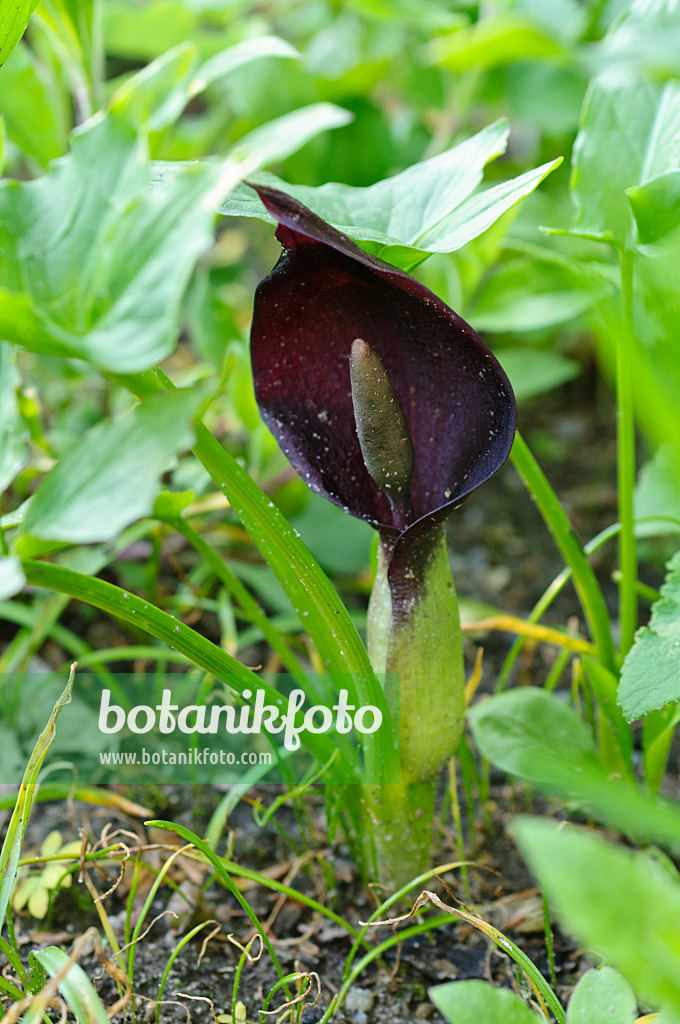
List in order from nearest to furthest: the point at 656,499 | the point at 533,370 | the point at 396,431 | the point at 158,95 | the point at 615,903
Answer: the point at 615,903 < the point at 396,431 < the point at 656,499 < the point at 158,95 < the point at 533,370

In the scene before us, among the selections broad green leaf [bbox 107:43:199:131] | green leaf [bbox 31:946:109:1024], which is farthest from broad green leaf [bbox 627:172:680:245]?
green leaf [bbox 31:946:109:1024]

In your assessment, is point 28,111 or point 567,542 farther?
point 28,111

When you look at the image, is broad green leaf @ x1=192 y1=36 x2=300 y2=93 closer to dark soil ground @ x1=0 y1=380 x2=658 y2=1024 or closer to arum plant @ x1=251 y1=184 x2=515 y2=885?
arum plant @ x1=251 y1=184 x2=515 y2=885

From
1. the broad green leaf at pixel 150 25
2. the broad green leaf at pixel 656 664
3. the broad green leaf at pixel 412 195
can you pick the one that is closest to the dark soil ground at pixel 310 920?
the broad green leaf at pixel 656 664

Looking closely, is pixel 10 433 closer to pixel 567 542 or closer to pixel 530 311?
pixel 567 542

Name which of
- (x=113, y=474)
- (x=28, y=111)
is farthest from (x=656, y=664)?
(x=28, y=111)

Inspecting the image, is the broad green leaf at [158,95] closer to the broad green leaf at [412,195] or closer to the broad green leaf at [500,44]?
the broad green leaf at [412,195]

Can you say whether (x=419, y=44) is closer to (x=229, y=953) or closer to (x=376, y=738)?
(x=376, y=738)

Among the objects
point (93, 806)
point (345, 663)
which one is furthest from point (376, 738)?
point (93, 806)
